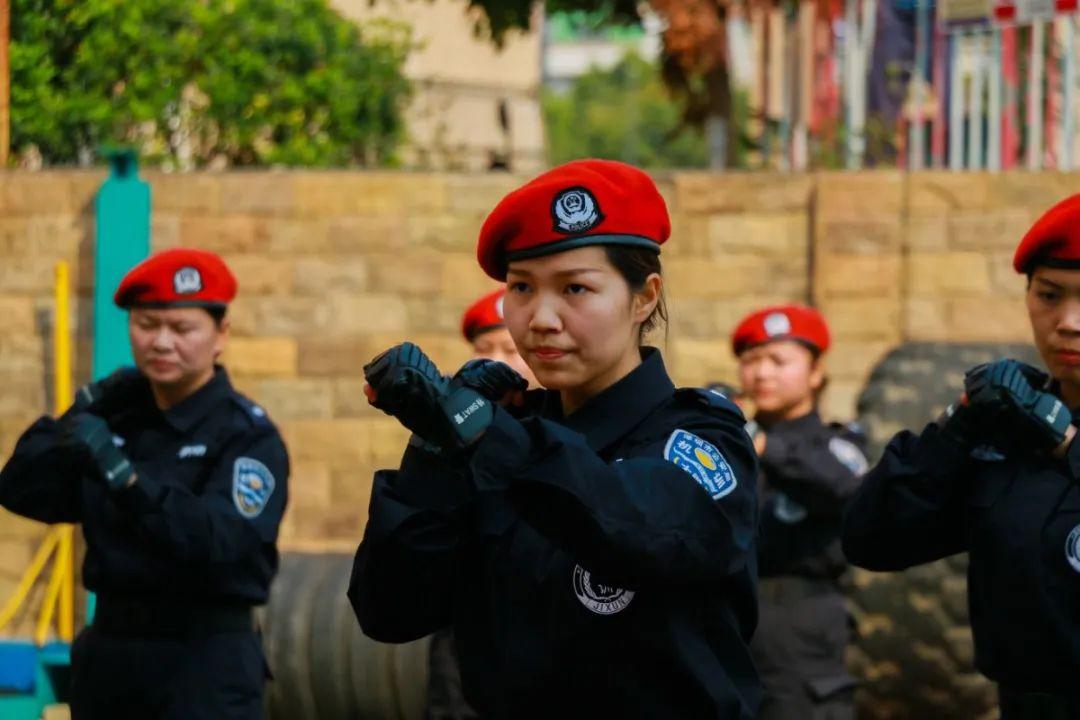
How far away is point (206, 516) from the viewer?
503 centimetres

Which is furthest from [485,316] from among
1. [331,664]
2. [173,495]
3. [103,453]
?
[331,664]

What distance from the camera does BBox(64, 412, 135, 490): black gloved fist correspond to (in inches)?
193

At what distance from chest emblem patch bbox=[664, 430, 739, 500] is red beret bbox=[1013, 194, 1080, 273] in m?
1.07

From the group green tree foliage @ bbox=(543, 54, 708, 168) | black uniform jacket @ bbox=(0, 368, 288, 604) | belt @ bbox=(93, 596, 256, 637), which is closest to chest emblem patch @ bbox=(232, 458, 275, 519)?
black uniform jacket @ bbox=(0, 368, 288, 604)

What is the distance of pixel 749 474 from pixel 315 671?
4459 millimetres

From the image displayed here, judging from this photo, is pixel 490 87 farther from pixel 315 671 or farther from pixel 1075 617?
pixel 1075 617

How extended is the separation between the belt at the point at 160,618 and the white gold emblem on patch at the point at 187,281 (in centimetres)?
86

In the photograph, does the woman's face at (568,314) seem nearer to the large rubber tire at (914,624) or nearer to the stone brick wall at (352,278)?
the large rubber tire at (914,624)

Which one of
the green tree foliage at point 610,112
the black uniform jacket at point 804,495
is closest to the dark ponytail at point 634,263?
the black uniform jacket at point 804,495

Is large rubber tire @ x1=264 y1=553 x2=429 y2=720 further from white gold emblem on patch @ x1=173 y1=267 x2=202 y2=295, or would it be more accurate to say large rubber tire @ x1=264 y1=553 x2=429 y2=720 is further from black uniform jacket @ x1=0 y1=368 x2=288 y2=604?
white gold emblem on patch @ x1=173 y1=267 x2=202 y2=295

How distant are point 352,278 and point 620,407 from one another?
206 inches

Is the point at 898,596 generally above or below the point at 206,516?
below

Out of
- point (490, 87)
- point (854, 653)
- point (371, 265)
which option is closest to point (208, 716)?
point (854, 653)

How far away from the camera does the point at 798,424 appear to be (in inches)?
248
